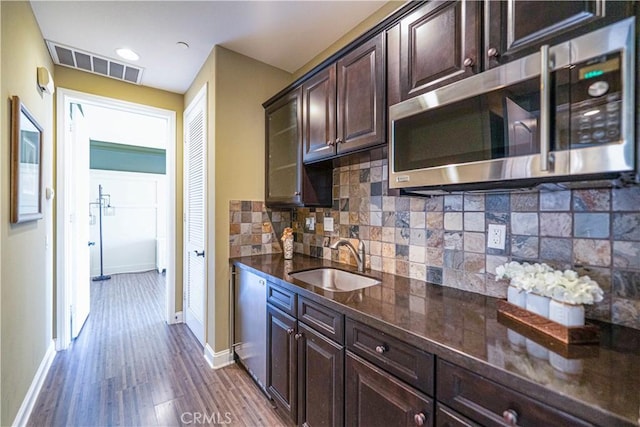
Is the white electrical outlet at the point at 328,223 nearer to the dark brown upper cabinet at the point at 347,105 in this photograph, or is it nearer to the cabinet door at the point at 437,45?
the dark brown upper cabinet at the point at 347,105

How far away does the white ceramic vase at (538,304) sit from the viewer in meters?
0.91

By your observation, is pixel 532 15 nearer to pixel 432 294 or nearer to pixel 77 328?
pixel 432 294

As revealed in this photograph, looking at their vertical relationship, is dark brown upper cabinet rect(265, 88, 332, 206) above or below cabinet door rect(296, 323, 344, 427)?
above

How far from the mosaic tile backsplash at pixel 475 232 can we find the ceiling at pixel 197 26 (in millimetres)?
1027

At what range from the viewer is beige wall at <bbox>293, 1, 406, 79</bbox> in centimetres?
177

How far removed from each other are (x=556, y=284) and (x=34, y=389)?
2997 millimetres

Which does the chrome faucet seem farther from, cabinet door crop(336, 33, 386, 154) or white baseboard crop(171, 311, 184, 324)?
white baseboard crop(171, 311, 184, 324)

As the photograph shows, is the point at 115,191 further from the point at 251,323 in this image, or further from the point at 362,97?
the point at 362,97

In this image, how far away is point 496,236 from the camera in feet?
4.22

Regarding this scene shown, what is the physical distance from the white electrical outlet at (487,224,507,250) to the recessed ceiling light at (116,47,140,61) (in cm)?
289

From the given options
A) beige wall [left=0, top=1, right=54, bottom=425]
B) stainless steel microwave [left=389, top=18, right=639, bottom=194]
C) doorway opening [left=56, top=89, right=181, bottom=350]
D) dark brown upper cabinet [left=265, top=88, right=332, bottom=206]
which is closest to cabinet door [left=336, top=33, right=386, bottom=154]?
stainless steel microwave [left=389, top=18, right=639, bottom=194]

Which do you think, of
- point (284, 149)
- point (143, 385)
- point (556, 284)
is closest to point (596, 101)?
point (556, 284)

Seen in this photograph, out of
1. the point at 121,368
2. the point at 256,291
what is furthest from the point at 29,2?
the point at 121,368

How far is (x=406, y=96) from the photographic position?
1311mm
